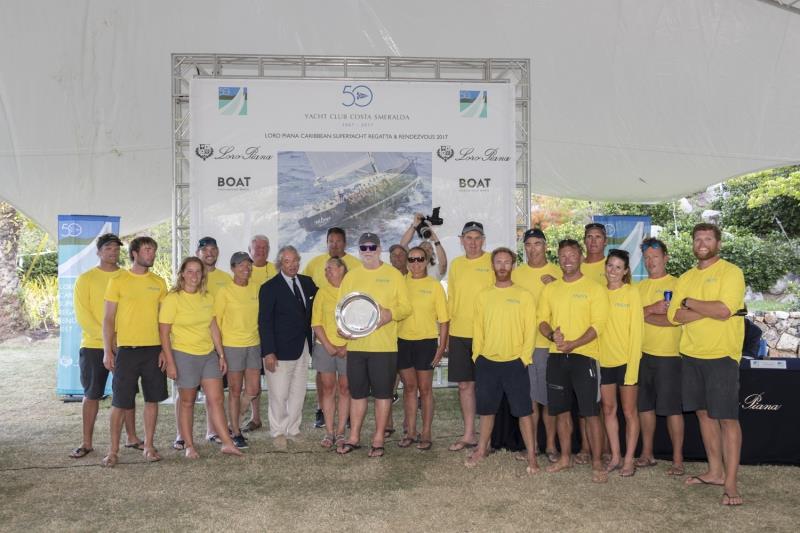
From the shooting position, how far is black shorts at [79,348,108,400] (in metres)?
4.97

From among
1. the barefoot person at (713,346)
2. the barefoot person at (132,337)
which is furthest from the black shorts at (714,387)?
the barefoot person at (132,337)

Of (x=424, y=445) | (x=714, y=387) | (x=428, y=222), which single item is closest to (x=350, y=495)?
(x=424, y=445)

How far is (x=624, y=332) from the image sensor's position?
4.44m

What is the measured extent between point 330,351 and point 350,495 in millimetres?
1278

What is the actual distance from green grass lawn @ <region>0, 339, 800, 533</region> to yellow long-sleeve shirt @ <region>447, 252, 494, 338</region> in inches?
38.3

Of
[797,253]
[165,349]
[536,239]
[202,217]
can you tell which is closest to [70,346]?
[202,217]

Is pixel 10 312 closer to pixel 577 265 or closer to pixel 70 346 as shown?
pixel 70 346

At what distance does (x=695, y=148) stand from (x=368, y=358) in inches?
214

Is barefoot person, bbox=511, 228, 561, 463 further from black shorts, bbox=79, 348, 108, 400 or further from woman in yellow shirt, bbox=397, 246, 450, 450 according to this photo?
black shorts, bbox=79, 348, 108, 400

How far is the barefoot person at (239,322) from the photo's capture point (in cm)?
515

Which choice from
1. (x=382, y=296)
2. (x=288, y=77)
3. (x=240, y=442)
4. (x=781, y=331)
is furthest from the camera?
(x=781, y=331)

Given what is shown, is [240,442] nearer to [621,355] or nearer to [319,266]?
[319,266]

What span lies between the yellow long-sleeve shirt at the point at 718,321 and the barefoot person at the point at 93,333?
3.93 meters

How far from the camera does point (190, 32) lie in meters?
7.51
